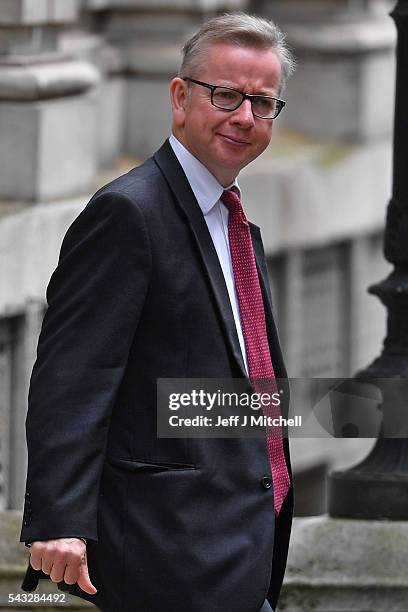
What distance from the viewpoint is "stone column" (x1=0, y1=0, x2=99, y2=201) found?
887 centimetres

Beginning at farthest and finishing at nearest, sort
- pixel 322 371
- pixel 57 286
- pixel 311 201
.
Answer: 1. pixel 322 371
2. pixel 311 201
3. pixel 57 286

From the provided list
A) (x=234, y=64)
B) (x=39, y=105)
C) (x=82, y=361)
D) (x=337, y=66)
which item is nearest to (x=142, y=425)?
(x=82, y=361)

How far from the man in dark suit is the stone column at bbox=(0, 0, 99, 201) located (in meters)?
4.62

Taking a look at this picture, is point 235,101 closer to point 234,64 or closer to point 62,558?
point 234,64

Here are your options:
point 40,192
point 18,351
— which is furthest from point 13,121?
point 18,351

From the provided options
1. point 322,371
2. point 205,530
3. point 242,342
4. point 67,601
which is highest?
point 242,342

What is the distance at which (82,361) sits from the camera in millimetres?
4047

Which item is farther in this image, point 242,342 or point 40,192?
point 40,192

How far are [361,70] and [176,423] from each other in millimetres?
8145

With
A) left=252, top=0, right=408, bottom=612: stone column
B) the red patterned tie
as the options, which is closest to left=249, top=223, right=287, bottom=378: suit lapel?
the red patterned tie

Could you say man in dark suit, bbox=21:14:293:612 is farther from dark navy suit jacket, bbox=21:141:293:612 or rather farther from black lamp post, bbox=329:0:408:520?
black lamp post, bbox=329:0:408:520

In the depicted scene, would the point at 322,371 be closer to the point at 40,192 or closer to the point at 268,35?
the point at 40,192

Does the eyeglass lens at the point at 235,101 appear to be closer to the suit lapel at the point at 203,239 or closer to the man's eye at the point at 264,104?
the man's eye at the point at 264,104

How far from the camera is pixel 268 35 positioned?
4230mm
